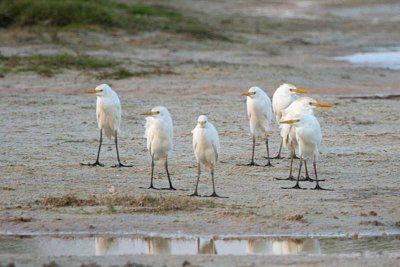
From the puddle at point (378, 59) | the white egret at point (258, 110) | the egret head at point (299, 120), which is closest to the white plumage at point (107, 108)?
the white egret at point (258, 110)

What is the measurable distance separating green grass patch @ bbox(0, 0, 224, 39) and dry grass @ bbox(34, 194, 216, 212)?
51.9 feet

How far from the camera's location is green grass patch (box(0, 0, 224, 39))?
27016 millimetres

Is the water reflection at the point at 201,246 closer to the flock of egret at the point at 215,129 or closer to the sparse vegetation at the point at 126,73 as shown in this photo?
the flock of egret at the point at 215,129

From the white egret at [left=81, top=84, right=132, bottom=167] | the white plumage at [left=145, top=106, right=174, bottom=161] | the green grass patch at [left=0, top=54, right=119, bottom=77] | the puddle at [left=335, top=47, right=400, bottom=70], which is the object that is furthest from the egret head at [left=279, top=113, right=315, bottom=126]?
the puddle at [left=335, top=47, right=400, bottom=70]

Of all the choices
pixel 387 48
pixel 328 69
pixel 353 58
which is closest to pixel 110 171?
pixel 328 69

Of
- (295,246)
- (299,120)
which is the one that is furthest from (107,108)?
(295,246)

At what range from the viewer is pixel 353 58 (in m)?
26.7

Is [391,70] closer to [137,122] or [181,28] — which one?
[181,28]

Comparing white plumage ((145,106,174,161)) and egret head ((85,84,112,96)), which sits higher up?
egret head ((85,84,112,96))

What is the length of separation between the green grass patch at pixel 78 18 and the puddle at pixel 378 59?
3.82m

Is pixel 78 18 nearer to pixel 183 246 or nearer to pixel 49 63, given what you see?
pixel 49 63

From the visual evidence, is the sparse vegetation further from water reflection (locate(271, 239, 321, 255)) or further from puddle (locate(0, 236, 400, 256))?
water reflection (locate(271, 239, 321, 255))

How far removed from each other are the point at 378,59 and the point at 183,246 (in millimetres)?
17357

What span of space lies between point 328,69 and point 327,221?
43.0 feet
